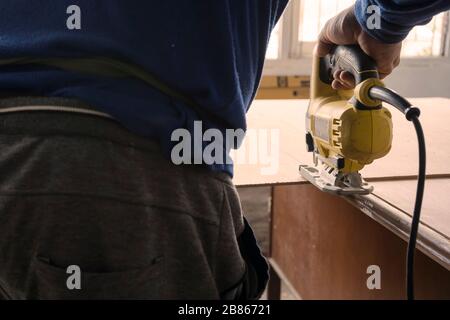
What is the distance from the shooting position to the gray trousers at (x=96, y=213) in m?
0.52

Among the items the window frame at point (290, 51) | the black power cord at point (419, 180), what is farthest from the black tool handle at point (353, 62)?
the window frame at point (290, 51)

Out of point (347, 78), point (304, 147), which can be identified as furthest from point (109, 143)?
point (304, 147)

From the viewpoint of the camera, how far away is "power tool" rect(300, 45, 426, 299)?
2.48 ft

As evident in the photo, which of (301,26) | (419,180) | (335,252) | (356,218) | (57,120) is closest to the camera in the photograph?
(57,120)

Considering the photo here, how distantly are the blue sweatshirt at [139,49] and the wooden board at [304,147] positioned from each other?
394 millimetres

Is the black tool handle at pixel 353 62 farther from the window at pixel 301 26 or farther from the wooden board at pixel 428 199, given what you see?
the window at pixel 301 26

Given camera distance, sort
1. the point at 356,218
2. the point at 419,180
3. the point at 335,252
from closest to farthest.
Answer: the point at 419,180 → the point at 356,218 → the point at 335,252

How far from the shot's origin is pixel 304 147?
121 centimetres

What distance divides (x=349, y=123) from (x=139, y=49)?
383 mm

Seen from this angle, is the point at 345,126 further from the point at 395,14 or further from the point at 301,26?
the point at 301,26

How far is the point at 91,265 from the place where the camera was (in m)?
0.55

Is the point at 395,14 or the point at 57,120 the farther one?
the point at 395,14
